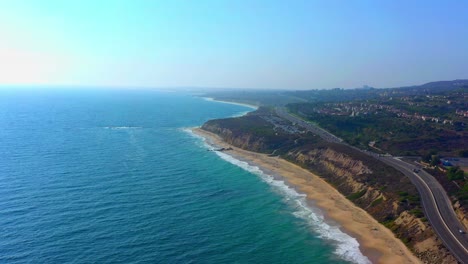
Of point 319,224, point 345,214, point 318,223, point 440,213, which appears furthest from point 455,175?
point 319,224

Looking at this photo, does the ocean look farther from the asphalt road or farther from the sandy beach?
the asphalt road

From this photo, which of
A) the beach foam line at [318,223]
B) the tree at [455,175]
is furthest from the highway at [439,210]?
the beach foam line at [318,223]

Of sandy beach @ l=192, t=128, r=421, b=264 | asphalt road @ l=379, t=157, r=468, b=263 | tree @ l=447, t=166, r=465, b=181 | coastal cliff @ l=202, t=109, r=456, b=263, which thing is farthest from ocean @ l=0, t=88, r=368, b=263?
tree @ l=447, t=166, r=465, b=181

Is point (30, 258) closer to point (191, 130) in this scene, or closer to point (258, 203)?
point (258, 203)

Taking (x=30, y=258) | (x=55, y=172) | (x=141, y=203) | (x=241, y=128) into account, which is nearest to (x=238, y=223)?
(x=141, y=203)

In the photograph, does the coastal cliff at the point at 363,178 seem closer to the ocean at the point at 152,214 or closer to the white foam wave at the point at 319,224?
the white foam wave at the point at 319,224
